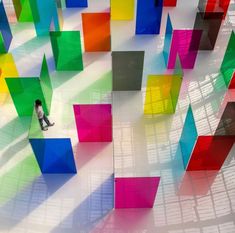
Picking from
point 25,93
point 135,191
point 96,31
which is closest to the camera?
point 135,191

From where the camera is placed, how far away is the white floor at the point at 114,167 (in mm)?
6629

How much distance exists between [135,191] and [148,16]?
6.42 metres

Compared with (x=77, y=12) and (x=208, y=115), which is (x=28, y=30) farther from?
(x=208, y=115)

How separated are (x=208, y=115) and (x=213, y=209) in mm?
2643

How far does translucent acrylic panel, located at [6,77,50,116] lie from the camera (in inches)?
299

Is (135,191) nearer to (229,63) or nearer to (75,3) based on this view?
(229,63)

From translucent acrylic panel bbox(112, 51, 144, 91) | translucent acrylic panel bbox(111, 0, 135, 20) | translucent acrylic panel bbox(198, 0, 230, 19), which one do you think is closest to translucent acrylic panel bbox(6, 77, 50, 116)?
translucent acrylic panel bbox(112, 51, 144, 91)

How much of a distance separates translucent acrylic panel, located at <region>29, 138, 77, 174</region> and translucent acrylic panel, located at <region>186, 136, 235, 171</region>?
267 centimetres

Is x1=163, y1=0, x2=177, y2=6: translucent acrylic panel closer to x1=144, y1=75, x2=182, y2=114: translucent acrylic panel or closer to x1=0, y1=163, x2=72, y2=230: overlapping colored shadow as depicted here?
x1=144, y1=75, x2=182, y2=114: translucent acrylic panel

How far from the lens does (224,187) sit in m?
7.14

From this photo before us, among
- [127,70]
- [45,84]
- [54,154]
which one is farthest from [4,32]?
[54,154]

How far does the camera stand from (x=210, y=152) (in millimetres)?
6949

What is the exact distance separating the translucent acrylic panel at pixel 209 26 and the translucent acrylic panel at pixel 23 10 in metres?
5.72

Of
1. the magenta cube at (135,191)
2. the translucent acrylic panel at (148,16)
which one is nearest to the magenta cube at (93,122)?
the magenta cube at (135,191)
